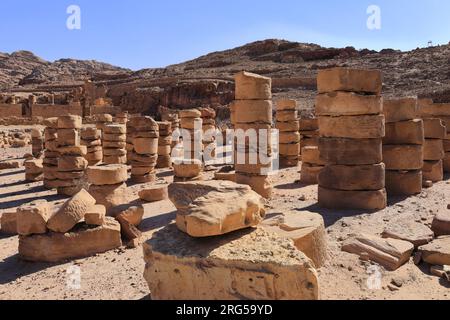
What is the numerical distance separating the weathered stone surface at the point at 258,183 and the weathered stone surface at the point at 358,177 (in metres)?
1.87

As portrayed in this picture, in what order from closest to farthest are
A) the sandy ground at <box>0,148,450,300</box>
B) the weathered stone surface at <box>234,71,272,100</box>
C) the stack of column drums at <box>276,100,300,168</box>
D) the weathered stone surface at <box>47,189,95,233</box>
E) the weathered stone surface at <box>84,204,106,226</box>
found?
the sandy ground at <box>0,148,450,300</box> < the weathered stone surface at <box>47,189,95,233</box> < the weathered stone surface at <box>84,204,106,226</box> < the weathered stone surface at <box>234,71,272,100</box> < the stack of column drums at <box>276,100,300,168</box>

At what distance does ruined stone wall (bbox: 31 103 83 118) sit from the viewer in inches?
1255

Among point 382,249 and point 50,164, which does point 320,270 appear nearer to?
point 382,249

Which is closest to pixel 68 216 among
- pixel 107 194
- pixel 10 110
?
pixel 107 194

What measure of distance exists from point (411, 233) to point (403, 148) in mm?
3214

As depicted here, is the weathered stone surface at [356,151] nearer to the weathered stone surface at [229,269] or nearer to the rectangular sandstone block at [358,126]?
the rectangular sandstone block at [358,126]

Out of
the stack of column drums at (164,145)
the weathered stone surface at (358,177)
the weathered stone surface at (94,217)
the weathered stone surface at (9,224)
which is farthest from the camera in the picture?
the stack of column drums at (164,145)

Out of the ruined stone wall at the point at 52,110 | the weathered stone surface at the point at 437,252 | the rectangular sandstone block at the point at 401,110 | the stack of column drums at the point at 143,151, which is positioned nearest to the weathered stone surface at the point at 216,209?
the weathered stone surface at the point at 437,252

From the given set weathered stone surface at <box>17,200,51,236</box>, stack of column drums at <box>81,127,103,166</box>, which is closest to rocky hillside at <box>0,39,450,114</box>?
stack of column drums at <box>81,127,103,166</box>

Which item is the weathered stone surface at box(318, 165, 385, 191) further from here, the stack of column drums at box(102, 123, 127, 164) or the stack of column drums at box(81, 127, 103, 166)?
the stack of column drums at box(81, 127, 103, 166)

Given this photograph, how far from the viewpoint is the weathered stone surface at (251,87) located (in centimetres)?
949

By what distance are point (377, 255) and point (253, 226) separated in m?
2.02

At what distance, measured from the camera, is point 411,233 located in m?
6.45

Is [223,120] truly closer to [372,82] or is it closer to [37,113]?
[37,113]
